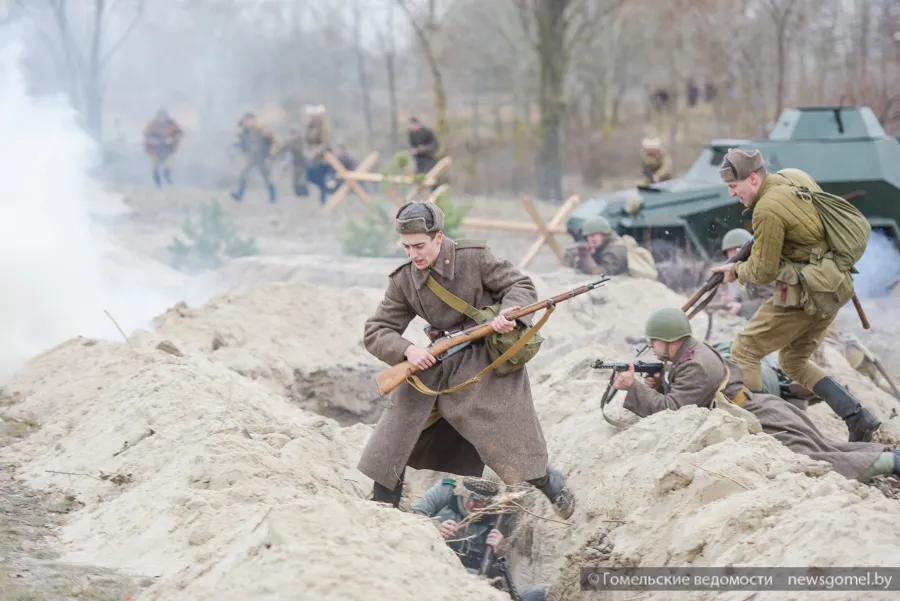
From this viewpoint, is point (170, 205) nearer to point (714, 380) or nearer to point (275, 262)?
point (275, 262)

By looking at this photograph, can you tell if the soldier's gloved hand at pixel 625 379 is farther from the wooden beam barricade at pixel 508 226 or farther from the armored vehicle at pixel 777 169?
the wooden beam barricade at pixel 508 226

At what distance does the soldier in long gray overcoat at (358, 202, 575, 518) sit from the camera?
5.32 meters

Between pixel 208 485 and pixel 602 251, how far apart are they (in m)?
7.82

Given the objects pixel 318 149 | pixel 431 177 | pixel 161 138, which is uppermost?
pixel 161 138

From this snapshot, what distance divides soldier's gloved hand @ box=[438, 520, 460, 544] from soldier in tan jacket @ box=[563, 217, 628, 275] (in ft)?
22.6

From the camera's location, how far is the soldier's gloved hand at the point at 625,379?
6070 millimetres

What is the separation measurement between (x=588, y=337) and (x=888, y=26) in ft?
56.1

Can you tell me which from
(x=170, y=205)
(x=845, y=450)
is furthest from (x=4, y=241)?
(x=170, y=205)

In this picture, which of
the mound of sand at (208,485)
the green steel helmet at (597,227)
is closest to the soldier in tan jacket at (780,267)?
the mound of sand at (208,485)

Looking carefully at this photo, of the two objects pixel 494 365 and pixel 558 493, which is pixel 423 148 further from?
pixel 494 365

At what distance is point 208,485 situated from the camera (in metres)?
5.20

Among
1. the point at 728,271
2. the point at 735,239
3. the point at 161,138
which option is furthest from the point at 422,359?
the point at 161,138

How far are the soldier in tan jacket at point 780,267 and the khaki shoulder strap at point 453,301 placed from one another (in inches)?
73.0

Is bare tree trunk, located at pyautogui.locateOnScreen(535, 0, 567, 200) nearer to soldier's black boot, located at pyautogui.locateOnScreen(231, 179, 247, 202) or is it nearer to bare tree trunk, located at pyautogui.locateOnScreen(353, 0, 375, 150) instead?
soldier's black boot, located at pyautogui.locateOnScreen(231, 179, 247, 202)
